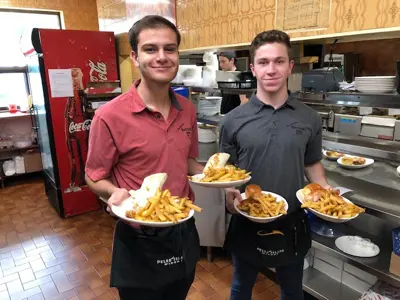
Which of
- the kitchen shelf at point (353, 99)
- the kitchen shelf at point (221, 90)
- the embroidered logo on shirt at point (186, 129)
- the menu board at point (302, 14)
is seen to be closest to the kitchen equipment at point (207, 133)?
the kitchen shelf at point (221, 90)

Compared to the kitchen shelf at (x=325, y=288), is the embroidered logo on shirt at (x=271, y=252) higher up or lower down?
higher up

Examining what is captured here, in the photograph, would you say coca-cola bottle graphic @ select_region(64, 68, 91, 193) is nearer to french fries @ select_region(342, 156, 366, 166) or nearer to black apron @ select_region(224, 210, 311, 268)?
black apron @ select_region(224, 210, 311, 268)

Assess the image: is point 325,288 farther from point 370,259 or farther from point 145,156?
point 145,156

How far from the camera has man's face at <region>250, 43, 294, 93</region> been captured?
4.57ft

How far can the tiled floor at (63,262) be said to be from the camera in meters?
2.40

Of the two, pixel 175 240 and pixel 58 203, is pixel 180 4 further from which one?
pixel 58 203

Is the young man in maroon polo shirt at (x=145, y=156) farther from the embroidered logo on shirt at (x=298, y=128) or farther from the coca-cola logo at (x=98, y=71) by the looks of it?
the coca-cola logo at (x=98, y=71)

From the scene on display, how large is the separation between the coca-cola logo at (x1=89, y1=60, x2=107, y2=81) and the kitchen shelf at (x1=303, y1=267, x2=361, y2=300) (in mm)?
2911

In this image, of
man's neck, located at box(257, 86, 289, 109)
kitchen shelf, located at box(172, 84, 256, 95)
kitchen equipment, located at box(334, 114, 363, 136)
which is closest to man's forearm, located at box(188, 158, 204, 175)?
man's neck, located at box(257, 86, 289, 109)

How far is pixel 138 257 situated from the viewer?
4.23 ft

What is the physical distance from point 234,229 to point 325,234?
791 millimetres

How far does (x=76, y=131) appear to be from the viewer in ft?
11.8

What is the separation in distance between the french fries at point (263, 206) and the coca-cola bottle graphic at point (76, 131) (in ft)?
8.83

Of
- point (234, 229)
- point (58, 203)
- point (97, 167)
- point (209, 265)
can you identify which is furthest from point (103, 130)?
point (58, 203)
